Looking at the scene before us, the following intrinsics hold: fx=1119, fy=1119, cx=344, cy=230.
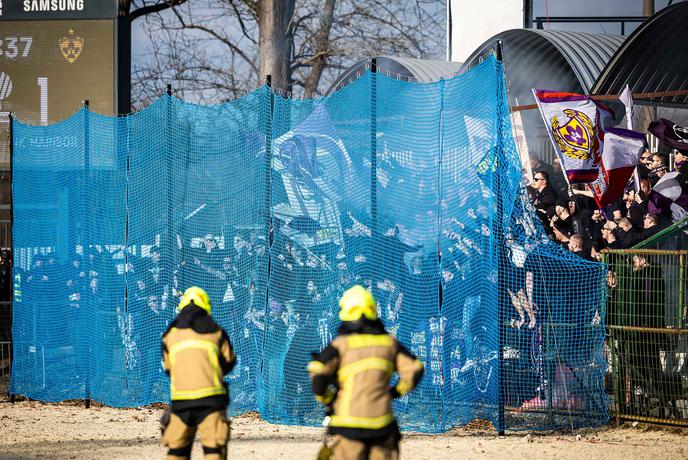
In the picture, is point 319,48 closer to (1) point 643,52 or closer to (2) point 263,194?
(1) point 643,52

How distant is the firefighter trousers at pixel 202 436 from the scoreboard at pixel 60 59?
7828 millimetres

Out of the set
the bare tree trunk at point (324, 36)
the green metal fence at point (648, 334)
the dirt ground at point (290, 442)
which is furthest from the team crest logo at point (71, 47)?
the bare tree trunk at point (324, 36)

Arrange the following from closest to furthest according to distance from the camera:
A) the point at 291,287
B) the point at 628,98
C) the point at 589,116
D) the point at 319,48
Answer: the point at 291,287 → the point at 589,116 → the point at 628,98 → the point at 319,48

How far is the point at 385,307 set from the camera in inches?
431

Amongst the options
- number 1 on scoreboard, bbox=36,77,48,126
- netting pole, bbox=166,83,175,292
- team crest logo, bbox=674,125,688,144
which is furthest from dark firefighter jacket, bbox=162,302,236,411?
team crest logo, bbox=674,125,688,144

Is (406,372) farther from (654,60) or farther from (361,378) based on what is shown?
(654,60)

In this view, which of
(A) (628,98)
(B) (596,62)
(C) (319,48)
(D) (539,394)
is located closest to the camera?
(D) (539,394)

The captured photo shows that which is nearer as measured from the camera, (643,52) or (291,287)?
(291,287)

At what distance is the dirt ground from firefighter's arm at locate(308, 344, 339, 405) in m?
3.05

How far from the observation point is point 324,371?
670 cm

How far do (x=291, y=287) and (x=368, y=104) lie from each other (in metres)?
2.04

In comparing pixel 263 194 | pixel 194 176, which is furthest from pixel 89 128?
pixel 263 194

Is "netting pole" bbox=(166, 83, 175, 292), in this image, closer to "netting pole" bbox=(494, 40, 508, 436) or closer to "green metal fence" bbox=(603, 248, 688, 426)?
"netting pole" bbox=(494, 40, 508, 436)

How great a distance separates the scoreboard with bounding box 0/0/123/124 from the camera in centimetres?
1473
